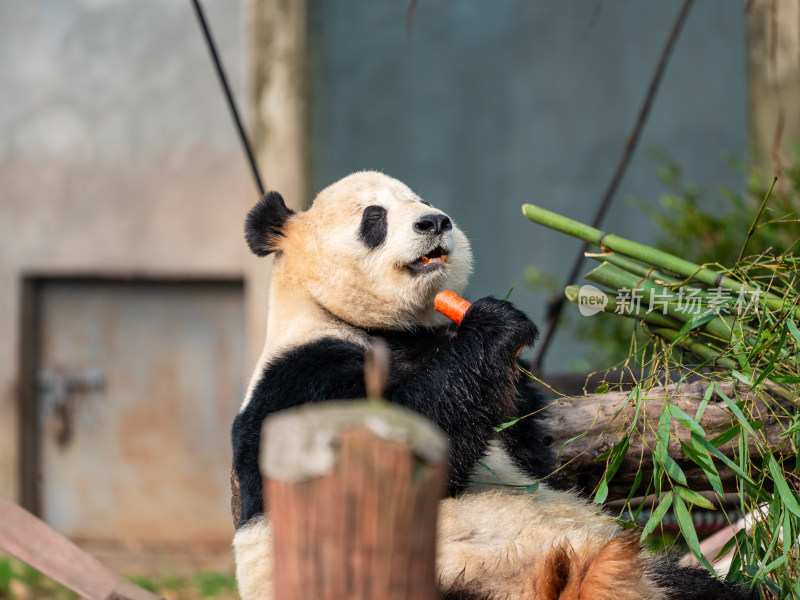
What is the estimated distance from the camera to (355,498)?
0.99 metres

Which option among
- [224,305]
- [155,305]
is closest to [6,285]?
[155,305]

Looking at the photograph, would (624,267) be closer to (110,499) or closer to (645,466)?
(645,466)

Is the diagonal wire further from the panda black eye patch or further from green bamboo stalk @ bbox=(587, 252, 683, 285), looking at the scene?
the panda black eye patch

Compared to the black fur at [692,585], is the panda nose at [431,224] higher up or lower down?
higher up

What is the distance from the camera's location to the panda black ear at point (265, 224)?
2.93 m

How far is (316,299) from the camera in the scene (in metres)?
2.77

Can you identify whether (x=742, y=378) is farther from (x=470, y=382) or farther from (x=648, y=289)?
(x=470, y=382)

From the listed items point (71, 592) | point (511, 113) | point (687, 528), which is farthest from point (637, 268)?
point (511, 113)

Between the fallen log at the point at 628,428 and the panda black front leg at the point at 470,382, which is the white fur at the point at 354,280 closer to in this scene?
the panda black front leg at the point at 470,382

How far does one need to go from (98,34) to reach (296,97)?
77.3 inches

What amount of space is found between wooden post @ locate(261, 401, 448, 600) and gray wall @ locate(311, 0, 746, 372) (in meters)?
6.11

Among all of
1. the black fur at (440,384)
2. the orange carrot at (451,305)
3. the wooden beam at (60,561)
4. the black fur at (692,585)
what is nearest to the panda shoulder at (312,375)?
the black fur at (440,384)

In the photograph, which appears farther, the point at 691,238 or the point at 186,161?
the point at 186,161

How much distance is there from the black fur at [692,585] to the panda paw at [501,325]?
0.70 m
